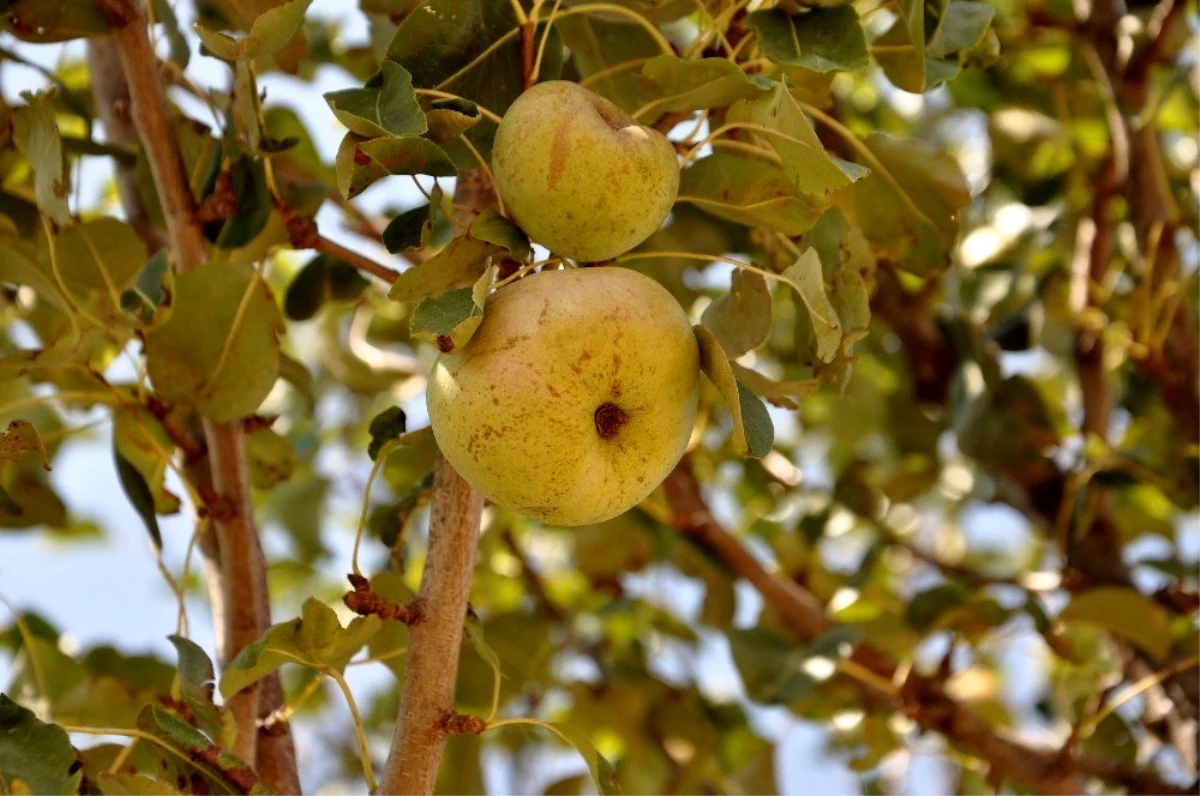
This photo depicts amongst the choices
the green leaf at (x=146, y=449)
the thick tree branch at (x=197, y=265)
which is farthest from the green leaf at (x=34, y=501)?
the thick tree branch at (x=197, y=265)

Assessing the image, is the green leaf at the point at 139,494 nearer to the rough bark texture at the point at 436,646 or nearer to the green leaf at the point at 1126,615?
the rough bark texture at the point at 436,646

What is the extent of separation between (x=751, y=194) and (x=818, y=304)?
23cm

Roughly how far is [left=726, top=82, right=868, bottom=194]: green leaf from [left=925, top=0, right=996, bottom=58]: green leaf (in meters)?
0.23

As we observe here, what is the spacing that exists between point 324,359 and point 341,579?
0.50m

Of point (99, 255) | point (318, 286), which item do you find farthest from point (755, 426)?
point (99, 255)

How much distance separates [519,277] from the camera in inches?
41.2

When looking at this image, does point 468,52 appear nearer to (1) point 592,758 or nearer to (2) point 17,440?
(2) point 17,440

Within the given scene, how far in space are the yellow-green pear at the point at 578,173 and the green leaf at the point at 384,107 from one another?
7cm

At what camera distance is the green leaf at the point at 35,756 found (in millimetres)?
949

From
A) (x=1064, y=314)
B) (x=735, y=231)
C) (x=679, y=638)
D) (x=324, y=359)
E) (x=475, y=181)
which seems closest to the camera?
(x=475, y=181)

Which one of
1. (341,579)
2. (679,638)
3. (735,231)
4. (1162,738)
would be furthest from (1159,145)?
(341,579)

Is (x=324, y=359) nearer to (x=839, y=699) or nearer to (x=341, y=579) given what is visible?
(x=341, y=579)

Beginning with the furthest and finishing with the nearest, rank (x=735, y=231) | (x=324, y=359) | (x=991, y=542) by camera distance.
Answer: (x=991, y=542)
(x=324, y=359)
(x=735, y=231)

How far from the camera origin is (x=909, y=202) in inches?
54.2
